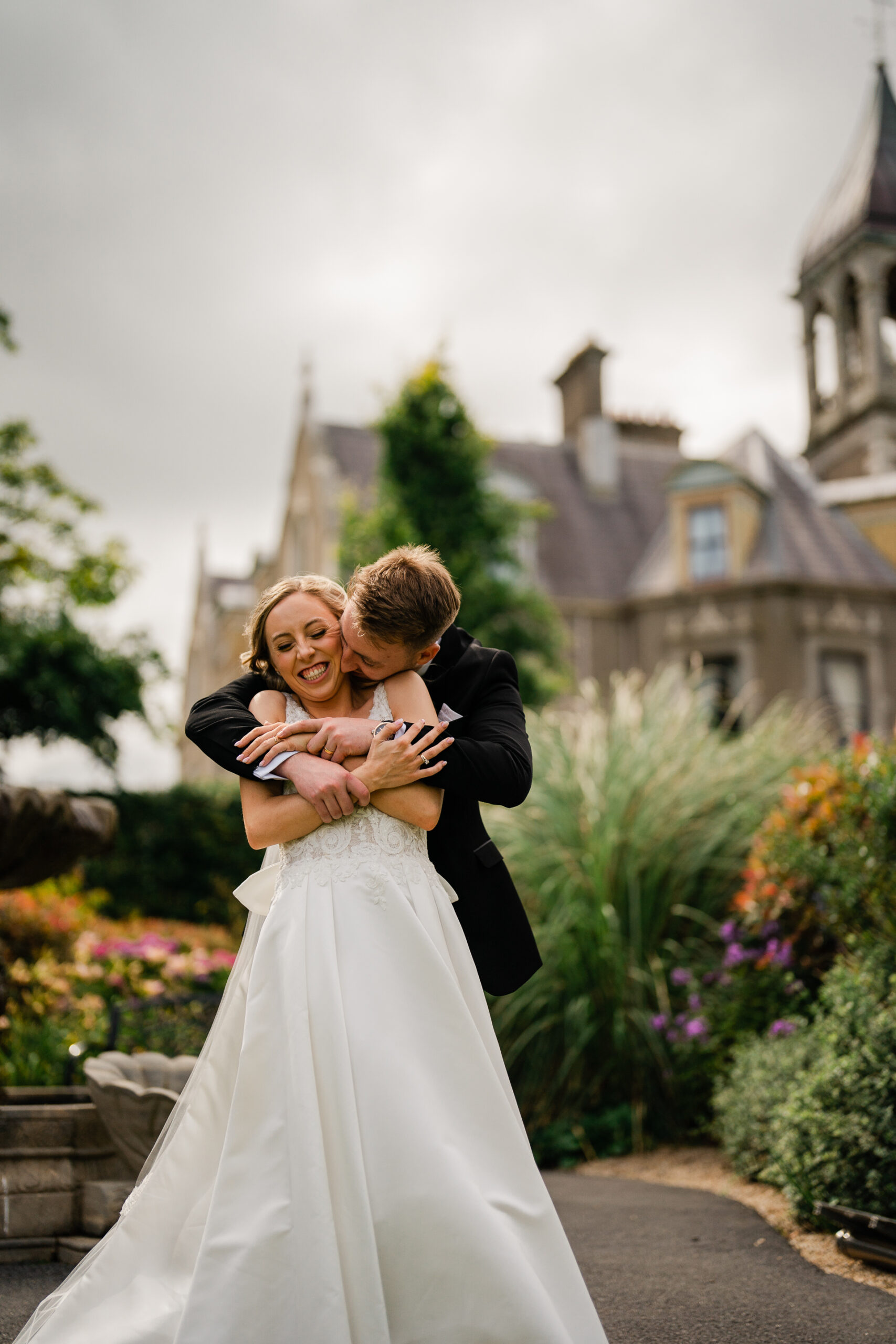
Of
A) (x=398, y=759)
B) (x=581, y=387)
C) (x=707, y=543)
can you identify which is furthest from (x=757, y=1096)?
(x=581, y=387)

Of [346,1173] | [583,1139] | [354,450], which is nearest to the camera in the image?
[346,1173]

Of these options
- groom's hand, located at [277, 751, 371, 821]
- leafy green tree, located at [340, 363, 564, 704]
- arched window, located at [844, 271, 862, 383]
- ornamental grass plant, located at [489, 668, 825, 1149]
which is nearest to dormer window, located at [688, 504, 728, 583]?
leafy green tree, located at [340, 363, 564, 704]

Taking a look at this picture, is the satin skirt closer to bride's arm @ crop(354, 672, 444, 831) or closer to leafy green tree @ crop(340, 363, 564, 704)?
bride's arm @ crop(354, 672, 444, 831)

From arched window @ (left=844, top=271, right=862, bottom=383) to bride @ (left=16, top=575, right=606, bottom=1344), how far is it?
26550mm

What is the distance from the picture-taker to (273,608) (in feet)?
8.70

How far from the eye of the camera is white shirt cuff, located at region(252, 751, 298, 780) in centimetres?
245

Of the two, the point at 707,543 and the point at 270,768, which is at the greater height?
the point at 707,543

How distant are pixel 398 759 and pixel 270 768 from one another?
29 centimetres

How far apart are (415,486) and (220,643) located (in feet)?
61.2

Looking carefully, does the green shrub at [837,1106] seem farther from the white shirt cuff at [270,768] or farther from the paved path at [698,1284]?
the white shirt cuff at [270,768]

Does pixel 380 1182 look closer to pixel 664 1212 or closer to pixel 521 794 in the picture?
pixel 521 794

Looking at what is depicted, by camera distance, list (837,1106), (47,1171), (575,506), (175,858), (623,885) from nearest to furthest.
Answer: (47,1171), (837,1106), (623,885), (175,858), (575,506)

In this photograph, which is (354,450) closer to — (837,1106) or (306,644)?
(837,1106)

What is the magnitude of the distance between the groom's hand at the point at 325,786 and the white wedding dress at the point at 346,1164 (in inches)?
3.8
